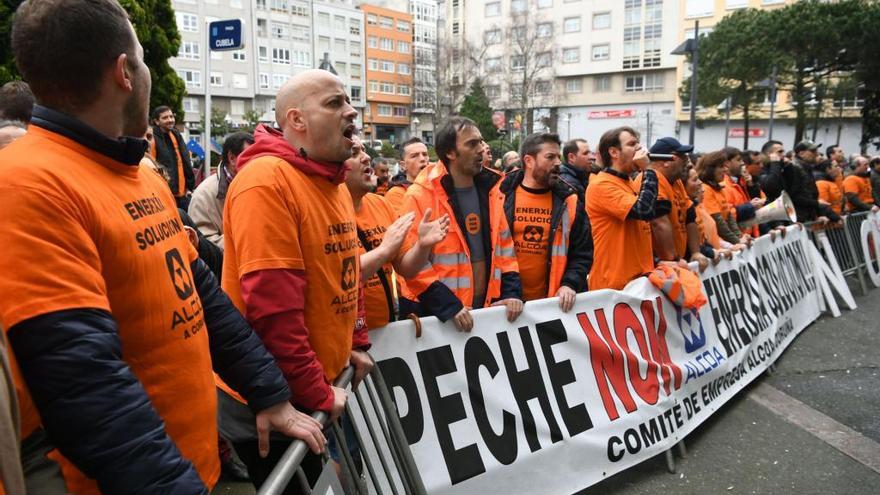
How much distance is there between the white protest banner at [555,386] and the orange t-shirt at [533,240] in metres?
0.41

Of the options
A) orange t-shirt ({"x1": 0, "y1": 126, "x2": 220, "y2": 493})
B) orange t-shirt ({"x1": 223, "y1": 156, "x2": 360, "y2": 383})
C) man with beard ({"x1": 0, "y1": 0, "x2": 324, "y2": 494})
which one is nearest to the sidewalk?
orange t-shirt ({"x1": 223, "y1": 156, "x2": 360, "y2": 383})

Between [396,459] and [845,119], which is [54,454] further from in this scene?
[845,119]

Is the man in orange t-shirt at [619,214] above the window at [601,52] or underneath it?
underneath

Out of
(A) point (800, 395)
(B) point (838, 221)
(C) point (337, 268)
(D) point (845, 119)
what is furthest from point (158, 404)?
(D) point (845, 119)

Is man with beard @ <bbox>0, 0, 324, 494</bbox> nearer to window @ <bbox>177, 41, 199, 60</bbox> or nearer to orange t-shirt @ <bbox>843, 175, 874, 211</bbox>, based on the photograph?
orange t-shirt @ <bbox>843, 175, 874, 211</bbox>

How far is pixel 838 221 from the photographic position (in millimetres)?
9602

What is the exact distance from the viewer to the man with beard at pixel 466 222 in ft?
13.2

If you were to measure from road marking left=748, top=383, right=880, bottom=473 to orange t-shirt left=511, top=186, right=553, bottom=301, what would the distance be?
7.39 ft

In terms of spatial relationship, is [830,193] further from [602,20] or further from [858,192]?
[602,20]

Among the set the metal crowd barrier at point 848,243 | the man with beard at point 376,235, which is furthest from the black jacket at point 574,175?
the metal crowd barrier at point 848,243

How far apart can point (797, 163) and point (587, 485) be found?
8.70 m

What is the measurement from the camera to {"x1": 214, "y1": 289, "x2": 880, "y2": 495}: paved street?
3.85 meters

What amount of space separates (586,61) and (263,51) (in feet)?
116

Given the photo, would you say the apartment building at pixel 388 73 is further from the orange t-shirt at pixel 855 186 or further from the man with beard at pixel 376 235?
the man with beard at pixel 376 235
